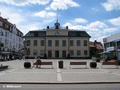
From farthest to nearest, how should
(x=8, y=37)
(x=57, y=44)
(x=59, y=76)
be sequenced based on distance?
1. (x=8, y=37)
2. (x=57, y=44)
3. (x=59, y=76)

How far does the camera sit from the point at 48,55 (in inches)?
2331

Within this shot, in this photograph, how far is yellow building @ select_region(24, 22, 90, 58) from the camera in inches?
2328

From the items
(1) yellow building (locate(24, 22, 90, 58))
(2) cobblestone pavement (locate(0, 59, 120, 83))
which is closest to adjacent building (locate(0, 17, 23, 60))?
(1) yellow building (locate(24, 22, 90, 58))

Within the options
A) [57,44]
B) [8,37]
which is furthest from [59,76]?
[8,37]

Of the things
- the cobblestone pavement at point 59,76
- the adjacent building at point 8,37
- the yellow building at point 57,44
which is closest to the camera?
the cobblestone pavement at point 59,76

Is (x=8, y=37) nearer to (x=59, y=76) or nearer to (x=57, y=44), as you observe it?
(x=57, y=44)

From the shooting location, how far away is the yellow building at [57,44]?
59.1m

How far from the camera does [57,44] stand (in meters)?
59.2

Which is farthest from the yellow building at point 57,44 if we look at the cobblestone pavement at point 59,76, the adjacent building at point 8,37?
the cobblestone pavement at point 59,76

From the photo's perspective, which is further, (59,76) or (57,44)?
(57,44)

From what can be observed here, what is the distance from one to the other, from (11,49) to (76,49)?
25677 mm

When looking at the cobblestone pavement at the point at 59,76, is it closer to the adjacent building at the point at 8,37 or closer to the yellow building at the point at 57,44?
the adjacent building at the point at 8,37

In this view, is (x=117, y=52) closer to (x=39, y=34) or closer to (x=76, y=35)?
(x=76, y=35)

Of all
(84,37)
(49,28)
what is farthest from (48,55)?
(84,37)
